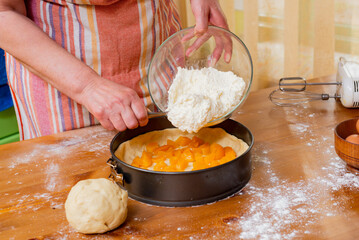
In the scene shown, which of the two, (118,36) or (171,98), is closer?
(171,98)

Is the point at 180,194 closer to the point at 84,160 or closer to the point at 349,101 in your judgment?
the point at 84,160

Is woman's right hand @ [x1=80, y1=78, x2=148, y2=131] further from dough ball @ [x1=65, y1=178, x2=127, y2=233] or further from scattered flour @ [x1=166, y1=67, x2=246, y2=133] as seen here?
dough ball @ [x1=65, y1=178, x2=127, y2=233]

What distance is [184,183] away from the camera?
0.94m

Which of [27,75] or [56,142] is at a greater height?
[27,75]

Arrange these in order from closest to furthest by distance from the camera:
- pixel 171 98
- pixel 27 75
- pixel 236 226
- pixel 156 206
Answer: pixel 236 226 → pixel 156 206 → pixel 171 98 → pixel 27 75

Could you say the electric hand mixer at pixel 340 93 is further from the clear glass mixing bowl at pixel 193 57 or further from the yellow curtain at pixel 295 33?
the yellow curtain at pixel 295 33

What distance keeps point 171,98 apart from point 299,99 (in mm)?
660

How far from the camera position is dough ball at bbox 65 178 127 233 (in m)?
0.85

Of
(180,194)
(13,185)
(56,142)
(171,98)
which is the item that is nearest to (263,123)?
(171,98)

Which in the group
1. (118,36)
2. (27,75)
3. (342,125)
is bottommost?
(342,125)

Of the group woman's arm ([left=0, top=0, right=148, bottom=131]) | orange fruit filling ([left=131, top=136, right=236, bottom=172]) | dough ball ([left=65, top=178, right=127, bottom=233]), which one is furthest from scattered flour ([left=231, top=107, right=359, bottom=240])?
woman's arm ([left=0, top=0, right=148, bottom=131])

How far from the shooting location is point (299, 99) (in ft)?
5.12

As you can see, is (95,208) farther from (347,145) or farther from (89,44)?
(89,44)

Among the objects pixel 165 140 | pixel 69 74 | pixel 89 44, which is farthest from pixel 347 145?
pixel 89 44
